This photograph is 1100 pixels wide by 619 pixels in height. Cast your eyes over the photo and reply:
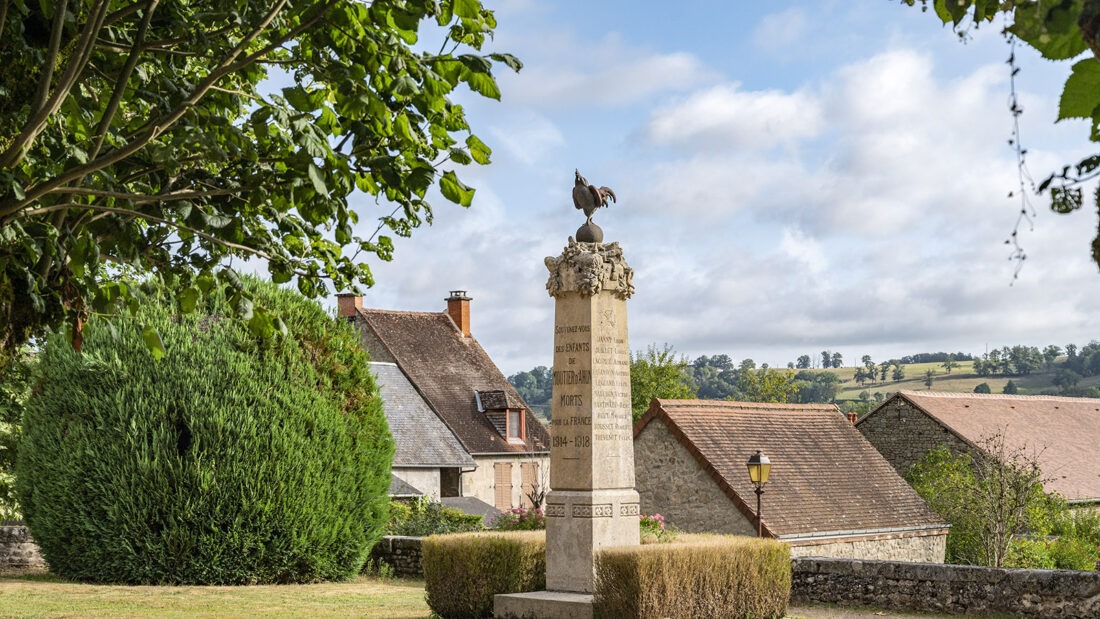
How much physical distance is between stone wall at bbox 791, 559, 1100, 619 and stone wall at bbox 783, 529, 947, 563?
6.21m

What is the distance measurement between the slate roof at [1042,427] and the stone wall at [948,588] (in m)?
20.3

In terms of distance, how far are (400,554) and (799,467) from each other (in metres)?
10.4

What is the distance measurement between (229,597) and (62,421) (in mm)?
4816

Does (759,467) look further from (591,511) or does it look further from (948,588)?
(591,511)

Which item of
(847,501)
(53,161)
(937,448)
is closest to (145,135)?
(53,161)

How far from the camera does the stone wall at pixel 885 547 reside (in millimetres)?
24281

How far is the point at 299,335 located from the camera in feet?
66.5

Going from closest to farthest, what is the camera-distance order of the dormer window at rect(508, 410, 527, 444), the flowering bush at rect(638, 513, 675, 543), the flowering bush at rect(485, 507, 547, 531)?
1. the flowering bush at rect(638, 513, 675, 543)
2. the flowering bush at rect(485, 507, 547, 531)
3. the dormer window at rect(508, 410, 527, 444)

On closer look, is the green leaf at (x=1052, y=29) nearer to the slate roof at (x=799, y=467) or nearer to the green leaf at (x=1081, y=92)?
the green leaf at (x=1081, y=92)

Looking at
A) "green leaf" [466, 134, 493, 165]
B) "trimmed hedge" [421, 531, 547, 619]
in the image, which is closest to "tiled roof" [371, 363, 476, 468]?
"trimmed hedge" [421, 531, 547, 619]

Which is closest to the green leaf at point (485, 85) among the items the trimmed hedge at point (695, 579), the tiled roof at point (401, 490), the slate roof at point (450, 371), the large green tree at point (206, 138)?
the large green tree at point (206, 138)

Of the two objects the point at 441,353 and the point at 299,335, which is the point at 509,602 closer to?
the point at 299,335

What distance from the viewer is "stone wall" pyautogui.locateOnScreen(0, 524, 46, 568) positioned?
23.4 m

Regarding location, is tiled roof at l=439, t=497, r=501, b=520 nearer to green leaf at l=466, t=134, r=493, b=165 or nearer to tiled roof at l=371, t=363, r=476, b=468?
tiled roof at l=371, t=363, r=476, b=468
